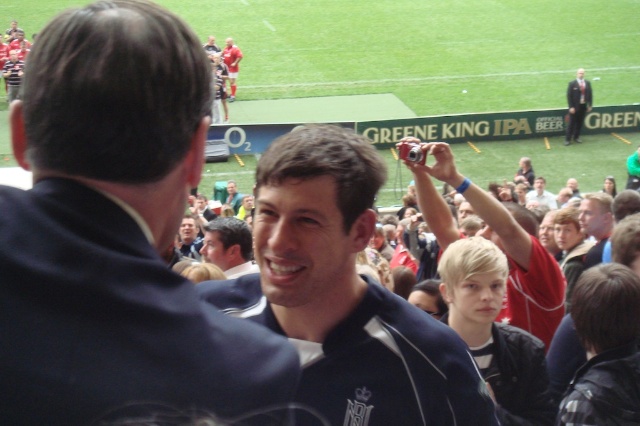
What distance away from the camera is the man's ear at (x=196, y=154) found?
1.10 metres

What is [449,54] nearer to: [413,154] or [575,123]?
[575,123]

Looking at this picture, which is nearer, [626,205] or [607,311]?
[607,311]

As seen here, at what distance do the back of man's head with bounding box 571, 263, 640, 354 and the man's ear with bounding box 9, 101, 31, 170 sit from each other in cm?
237

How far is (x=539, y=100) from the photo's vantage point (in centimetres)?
2366

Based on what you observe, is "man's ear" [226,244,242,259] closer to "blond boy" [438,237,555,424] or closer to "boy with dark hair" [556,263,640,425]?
"blond boy" [438,237,555,424]

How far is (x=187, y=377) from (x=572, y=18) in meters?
32.3

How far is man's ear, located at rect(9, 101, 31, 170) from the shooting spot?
1.07 meters

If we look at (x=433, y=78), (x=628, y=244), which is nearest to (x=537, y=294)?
(x=628, y=244)

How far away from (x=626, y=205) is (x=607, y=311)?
12.7ft

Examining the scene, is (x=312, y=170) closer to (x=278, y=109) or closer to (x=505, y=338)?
(x=505, y=338)

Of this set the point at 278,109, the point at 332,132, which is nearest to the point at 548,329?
the point at 332,132

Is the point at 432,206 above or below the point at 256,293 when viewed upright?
below

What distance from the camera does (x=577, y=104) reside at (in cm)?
1973

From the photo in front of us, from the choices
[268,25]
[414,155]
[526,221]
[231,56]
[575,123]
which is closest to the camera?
[414,155]
